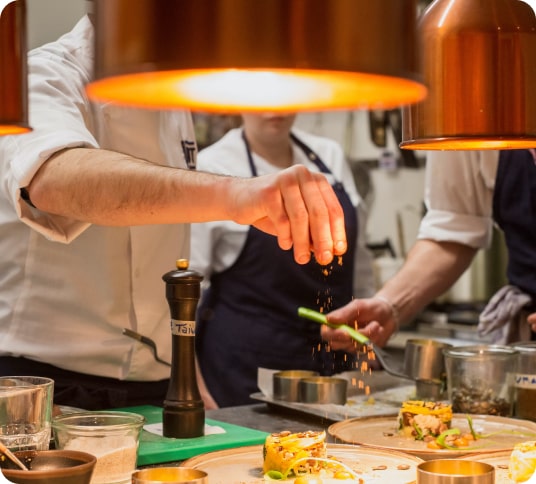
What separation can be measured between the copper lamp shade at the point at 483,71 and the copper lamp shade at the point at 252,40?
641mm

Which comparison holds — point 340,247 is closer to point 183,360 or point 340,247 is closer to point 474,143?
point 474,143

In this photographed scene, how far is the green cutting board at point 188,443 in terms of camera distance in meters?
1.69

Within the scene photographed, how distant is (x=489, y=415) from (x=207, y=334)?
1.84 meters

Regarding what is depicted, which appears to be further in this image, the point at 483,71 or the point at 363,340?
the point at 363,340

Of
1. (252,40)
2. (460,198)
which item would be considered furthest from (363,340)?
(252,40)

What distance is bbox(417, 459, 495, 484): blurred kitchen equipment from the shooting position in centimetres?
124

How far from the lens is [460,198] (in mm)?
2992

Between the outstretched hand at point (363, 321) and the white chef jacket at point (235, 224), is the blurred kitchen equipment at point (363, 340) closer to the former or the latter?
the outstretched hand at point (363, 321)

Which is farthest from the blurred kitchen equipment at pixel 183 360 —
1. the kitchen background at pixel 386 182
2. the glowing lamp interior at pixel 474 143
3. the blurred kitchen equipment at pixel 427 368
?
the kitchen background at pixel 386 182

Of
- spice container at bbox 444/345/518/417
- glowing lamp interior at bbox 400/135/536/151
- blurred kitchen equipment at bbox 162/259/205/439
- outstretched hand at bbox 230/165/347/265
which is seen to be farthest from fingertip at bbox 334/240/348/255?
spice container at bbox 444/345/518/417

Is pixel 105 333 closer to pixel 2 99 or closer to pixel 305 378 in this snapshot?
pixel 305 378

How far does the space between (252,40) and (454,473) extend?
28.4 inches

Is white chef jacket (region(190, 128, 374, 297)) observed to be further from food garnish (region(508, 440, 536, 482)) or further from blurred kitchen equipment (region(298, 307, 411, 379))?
food garnish (region(508, 440, 536, 482))

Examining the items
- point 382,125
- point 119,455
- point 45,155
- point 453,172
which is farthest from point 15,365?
Answer: point 382,125
